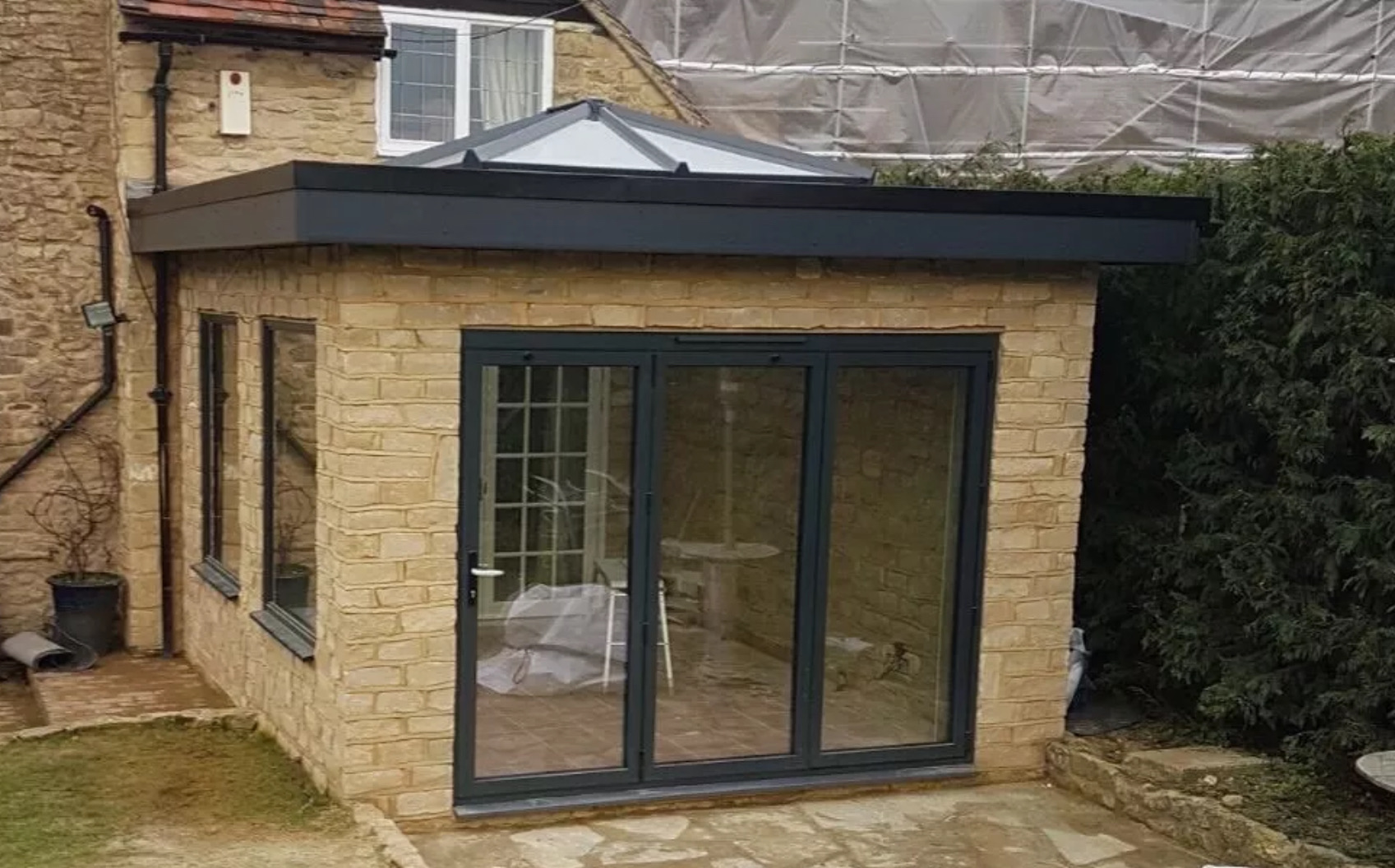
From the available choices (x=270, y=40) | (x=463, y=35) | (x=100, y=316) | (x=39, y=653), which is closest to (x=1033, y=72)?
(x=463, y=35)

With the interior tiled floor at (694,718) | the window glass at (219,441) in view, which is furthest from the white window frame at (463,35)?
the interior tiled floor at (694,718)

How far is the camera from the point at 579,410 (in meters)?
6.51

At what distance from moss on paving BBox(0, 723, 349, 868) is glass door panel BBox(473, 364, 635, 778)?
0.90 metres

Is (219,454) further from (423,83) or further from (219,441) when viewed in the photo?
(423,83)

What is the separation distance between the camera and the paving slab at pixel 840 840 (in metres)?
6.16

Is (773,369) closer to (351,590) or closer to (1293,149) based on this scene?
(351,590)

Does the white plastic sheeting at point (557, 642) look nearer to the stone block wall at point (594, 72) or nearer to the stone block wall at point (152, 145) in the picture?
the stone block wall at point (152, 145)

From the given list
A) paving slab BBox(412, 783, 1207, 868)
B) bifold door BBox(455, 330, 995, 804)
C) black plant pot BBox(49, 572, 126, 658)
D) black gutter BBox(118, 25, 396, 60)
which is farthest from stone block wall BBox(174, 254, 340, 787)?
black gutter BBox(118, 25, 396, 60)

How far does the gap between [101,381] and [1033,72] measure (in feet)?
29.9

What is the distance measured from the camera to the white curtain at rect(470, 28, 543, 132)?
37.6 feet

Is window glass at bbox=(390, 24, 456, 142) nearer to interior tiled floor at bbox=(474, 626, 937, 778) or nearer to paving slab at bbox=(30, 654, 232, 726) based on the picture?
paving slab at bbox=(30, 654, 232, 726)

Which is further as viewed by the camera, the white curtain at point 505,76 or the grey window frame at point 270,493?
the white curtain at point 505,76

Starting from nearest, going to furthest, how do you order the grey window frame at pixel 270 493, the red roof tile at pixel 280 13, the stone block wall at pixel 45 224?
the grey window frame at pixel 270 493 < the red roof tile at pixel 280 13 < the stone block wall at pixel 45 224

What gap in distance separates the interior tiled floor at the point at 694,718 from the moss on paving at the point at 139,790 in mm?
810
